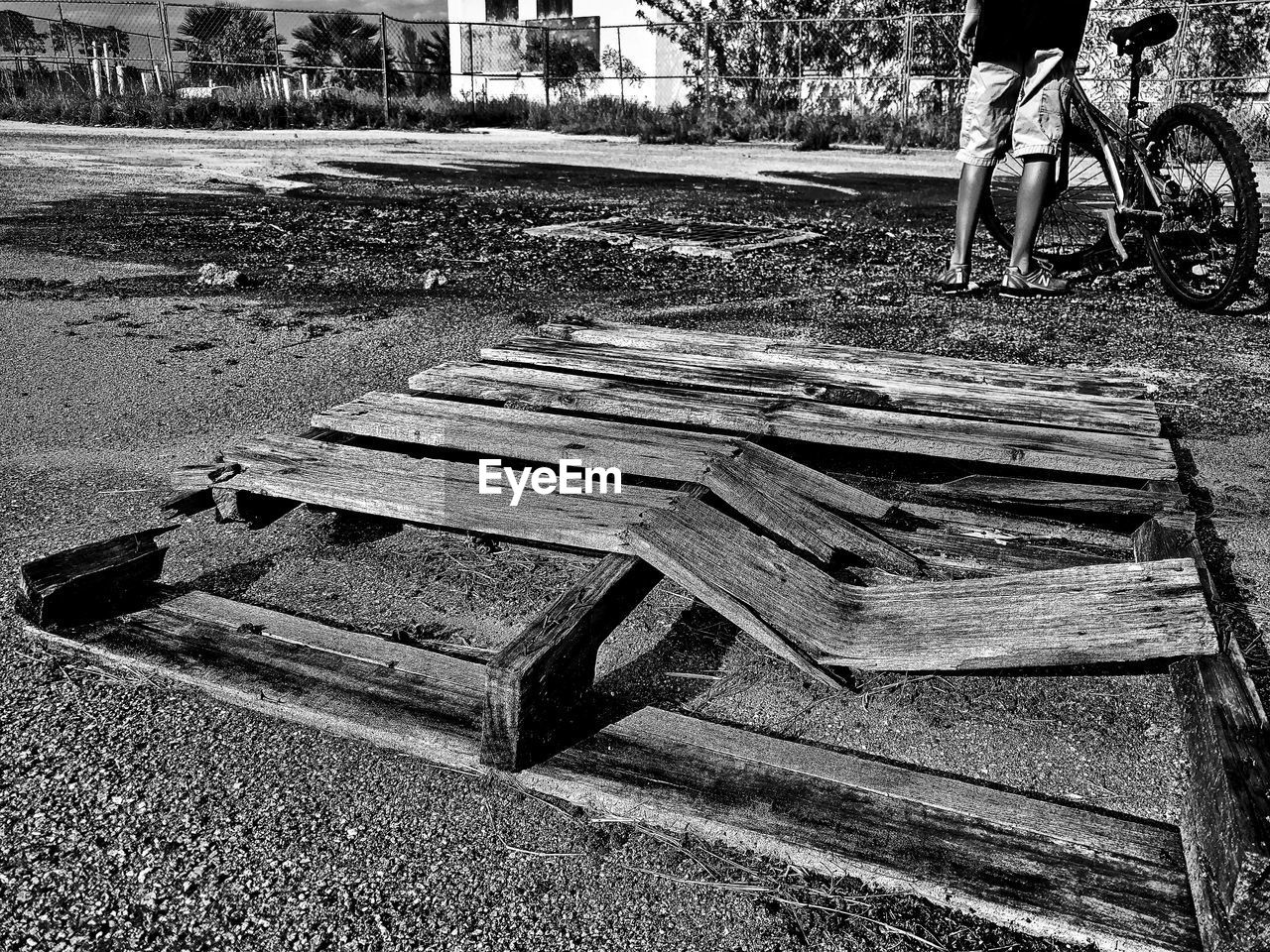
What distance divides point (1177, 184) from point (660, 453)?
12.7ft

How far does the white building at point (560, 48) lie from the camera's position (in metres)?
27.7

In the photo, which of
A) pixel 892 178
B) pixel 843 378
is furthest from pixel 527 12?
pixel 843 378

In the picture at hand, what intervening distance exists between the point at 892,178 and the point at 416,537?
1023 centimetres

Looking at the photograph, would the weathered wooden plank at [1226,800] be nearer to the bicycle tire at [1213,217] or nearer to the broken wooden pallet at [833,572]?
the broken wooden pallet at [833,572]

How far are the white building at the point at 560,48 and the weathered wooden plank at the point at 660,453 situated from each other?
24.4 m

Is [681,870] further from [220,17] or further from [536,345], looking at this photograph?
[220,17]

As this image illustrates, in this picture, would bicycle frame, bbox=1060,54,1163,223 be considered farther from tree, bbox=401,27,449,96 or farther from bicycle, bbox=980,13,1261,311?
tree, bbox=401,27,449,96

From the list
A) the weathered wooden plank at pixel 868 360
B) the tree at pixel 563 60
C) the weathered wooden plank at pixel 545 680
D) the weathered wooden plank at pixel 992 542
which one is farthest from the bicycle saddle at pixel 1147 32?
the tree at pixel 563 60

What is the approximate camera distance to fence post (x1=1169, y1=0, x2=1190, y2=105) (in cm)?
1551

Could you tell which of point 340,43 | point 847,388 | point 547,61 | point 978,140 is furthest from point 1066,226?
point 340,43

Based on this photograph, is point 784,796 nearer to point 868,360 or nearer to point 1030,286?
point 868,360

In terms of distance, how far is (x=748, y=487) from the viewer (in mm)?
2531

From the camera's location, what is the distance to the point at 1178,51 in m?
15.6

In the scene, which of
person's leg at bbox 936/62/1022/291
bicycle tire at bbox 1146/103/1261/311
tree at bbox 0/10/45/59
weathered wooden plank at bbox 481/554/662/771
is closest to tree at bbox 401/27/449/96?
tree at bbox 0/10/45/59
